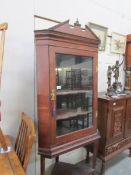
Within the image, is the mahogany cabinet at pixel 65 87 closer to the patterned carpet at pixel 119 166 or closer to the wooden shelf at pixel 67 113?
the wooden shelf at pixel 67 113

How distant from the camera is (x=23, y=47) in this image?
1891 mm

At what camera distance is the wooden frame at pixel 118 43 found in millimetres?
2805

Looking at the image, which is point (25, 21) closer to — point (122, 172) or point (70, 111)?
point (70, 111)

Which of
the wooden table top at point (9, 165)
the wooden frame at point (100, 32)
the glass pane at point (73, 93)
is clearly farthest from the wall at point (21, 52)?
the wooden table top at point (9, 165)

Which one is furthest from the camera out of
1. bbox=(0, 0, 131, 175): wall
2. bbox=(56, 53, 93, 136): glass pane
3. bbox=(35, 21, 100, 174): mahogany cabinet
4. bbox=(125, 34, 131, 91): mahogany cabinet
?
bbox=(125, 34, 131, 91): mahogany cabinet

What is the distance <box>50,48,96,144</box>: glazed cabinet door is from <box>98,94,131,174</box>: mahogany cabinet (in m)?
0.34

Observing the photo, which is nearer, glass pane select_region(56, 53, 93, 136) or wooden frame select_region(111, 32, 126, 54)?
glass pane select_region(56, 53, 93, 136)

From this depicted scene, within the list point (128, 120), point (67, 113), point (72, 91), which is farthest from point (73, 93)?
point (128, 120)

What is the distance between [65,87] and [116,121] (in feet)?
3.11

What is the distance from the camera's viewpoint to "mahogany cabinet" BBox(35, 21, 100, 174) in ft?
5.00

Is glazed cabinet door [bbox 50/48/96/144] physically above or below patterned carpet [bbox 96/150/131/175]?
above

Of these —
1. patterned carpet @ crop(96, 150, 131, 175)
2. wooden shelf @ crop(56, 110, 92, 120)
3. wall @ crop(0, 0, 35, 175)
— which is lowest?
patterned carpet @ crop(96, 150, 131, 175)

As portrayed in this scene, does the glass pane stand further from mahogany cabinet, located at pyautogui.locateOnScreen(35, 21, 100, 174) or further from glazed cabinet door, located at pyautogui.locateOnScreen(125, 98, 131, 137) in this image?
glazed cabinet door, located at pyautogui.locateOnScreen(125, 98, 131, 137)

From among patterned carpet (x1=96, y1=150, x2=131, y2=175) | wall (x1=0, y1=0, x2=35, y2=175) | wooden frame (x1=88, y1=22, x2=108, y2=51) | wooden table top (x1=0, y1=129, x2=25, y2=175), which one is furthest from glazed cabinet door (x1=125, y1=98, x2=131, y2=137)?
wooden table top (x1=0, y1=129, x2=25, y2=175)
